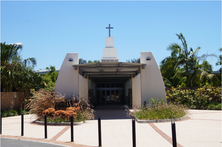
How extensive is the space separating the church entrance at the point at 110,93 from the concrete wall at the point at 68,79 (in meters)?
17.9

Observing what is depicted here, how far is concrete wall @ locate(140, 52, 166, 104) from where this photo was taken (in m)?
16.6

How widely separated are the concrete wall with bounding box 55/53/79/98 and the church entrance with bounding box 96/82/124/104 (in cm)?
1790

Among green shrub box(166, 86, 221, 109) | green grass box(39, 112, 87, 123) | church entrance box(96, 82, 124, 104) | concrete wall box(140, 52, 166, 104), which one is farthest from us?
church entrance box(96, 82, 124, 104)

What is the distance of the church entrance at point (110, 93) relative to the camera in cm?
3478

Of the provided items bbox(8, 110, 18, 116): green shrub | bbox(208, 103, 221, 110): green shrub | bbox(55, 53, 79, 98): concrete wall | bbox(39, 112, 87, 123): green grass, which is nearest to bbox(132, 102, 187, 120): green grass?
bbox(39, 112, 87, 123): green grass

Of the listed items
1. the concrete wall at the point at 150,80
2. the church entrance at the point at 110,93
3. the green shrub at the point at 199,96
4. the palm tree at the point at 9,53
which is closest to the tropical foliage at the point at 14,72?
the palm tree at the point at 9,53

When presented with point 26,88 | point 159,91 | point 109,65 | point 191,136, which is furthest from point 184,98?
point 26,88

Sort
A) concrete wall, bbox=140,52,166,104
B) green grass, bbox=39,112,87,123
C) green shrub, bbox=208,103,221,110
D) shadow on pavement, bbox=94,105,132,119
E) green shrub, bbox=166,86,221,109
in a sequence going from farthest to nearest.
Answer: green shrub, bbox=166,86,221,109 < green shrub, bbox=208,103,221,110 < concrete wall, bbox=140,52,166,104 < shadow on pavement, bbox=94,105,132,119 < green grass, bbox=39,112,87,123

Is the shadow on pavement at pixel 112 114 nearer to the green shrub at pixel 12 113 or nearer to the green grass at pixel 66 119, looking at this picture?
the green grass at pixel 66 119

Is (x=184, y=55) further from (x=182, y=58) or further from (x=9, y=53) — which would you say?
(x=9, y=53)

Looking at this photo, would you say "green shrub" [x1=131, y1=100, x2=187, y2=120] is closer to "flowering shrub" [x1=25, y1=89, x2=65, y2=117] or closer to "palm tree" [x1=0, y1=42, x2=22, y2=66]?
"flowering shrub" [x1=25, y1=89, x2=65, y2=117]

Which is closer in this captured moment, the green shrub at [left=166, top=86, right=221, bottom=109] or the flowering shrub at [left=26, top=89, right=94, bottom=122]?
the flowering shrub at [left=26, top=89, right=94, bottom=122]

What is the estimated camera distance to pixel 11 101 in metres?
18.9

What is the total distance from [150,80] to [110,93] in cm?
1897
